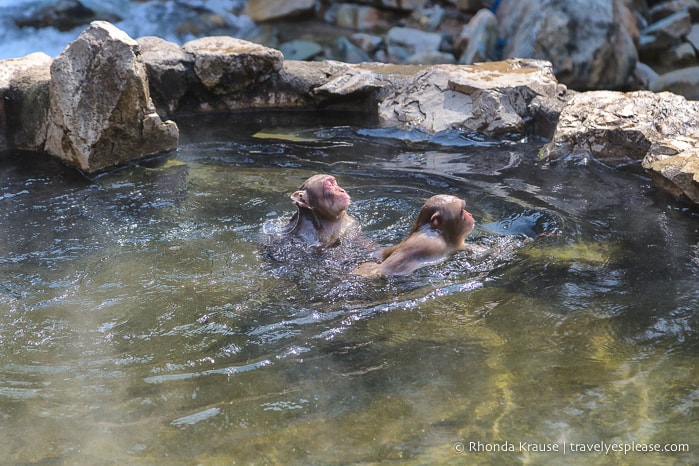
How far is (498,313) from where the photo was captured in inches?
180

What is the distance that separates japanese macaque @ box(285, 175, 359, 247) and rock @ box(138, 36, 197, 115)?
3.70 meters

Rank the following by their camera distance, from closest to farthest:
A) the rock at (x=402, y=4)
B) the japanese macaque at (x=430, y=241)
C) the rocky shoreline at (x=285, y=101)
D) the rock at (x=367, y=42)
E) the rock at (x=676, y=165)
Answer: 1. the japanese macaque at (x=430, y=241)
2. the rock at (x=676, y=165)
3. the rocky shoreline at (x=285, y=101)
4. the rock at (x=367, y=42)
5. the rock at (x=402, y=4)

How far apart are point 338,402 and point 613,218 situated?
3.30 m

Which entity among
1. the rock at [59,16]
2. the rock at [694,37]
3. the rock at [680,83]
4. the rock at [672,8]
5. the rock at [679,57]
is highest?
the rock at [59,16]

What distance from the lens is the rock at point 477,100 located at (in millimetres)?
8133

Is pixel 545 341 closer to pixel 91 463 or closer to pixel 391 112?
pixel 91 463

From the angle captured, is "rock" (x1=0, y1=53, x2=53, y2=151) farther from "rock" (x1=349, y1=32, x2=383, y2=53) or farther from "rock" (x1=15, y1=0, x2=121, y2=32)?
"rock" (x1=349, y1=32, x2=383, y2=53)

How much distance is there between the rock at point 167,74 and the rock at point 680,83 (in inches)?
296

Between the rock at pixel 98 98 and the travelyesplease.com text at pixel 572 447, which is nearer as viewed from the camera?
the travelyesplease.com text at pixel 572 447

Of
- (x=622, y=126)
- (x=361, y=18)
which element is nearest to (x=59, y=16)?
(x=361, y=18)

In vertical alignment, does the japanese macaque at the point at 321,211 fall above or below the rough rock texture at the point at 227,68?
below

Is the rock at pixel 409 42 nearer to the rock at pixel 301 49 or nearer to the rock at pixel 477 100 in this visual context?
the rock at pixel 301 49

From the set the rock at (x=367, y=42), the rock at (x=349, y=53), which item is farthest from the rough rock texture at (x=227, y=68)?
the rock at (x=367, y=42)

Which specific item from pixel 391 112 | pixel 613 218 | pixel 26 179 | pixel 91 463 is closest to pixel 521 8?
pixel 391 112
